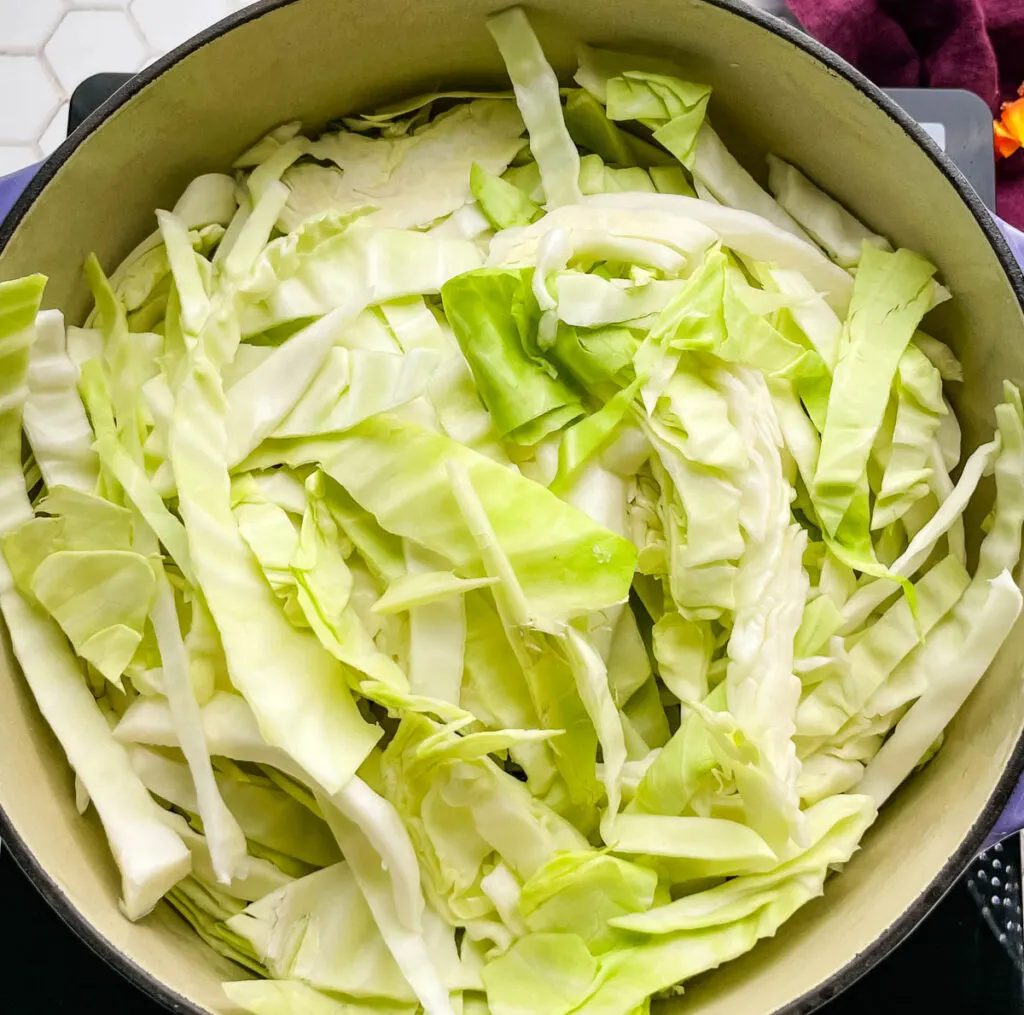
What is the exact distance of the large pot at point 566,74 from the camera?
64cm

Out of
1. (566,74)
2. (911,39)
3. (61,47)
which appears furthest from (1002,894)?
(61,47)

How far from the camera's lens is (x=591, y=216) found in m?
0.75

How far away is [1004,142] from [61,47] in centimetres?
104

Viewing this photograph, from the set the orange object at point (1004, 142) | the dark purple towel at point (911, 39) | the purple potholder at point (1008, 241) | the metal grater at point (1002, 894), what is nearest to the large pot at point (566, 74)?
the purple potholder at point (1008, 241)

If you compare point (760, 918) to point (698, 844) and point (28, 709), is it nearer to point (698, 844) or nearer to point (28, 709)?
point (698, 844)

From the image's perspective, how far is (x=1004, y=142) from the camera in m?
1.13

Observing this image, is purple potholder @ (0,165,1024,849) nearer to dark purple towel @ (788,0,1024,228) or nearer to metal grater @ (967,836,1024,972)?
metal grater @ (967,836,1024,972)

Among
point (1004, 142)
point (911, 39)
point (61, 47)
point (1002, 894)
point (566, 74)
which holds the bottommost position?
point (1002, 894)

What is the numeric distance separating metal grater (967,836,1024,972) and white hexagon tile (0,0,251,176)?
113cm

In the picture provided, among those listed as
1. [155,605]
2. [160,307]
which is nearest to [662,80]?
[160,307]

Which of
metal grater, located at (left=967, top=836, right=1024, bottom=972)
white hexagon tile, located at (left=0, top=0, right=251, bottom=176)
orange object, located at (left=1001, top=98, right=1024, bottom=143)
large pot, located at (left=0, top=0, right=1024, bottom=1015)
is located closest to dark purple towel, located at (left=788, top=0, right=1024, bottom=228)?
orange object, located at (left=1001, top=98, right=1024, bottom=143)

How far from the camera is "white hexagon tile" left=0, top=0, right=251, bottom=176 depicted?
112 centimetres

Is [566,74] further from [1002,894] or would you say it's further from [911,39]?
[1002,894]

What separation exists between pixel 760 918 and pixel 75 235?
0.66 meters
